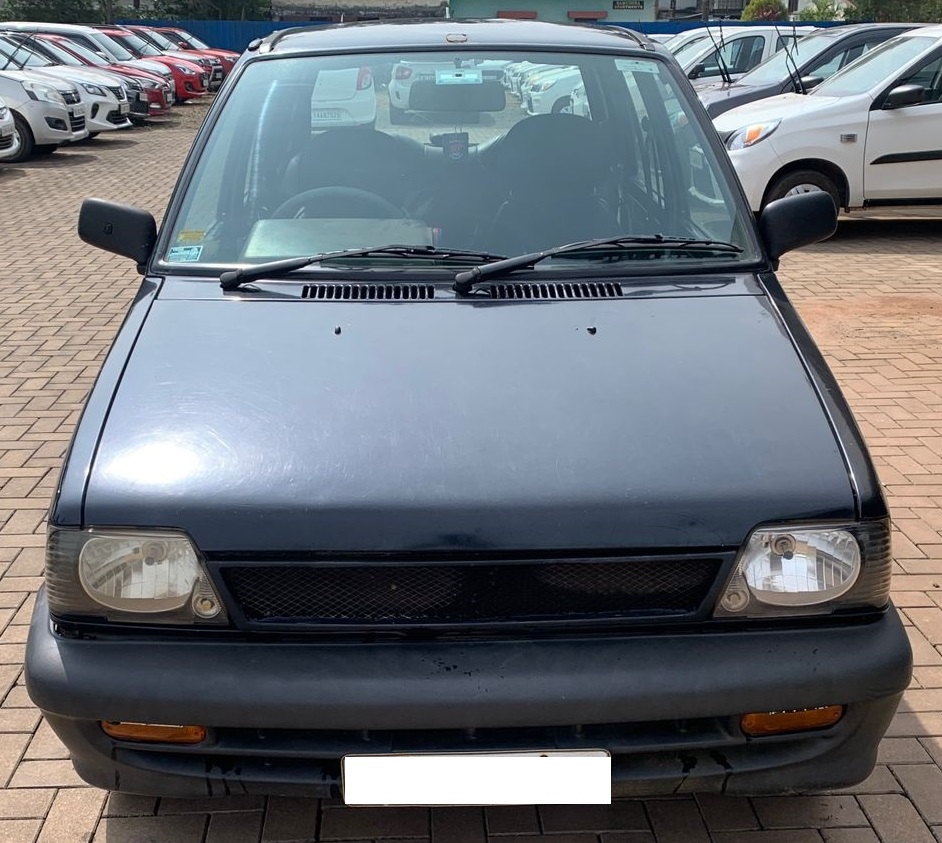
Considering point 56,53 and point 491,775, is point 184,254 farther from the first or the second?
point 56,53

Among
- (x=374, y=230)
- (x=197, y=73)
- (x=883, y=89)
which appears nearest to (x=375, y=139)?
(x=374, y=230)

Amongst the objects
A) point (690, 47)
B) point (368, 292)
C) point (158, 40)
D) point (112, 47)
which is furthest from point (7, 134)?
point (158, 40)

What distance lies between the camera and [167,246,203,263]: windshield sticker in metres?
3.18

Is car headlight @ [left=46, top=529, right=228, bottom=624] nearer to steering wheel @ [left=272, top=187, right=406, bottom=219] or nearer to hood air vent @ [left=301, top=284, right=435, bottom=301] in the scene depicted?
hood air vent @ [left=301, top=284, right=435, bottom=301]

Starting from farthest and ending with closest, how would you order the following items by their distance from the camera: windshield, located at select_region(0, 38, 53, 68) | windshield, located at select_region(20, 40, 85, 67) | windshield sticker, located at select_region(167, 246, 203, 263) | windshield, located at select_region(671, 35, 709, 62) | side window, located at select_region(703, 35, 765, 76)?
windshield, located at select_region(20, 40, 85, 67) → windshield, located at select_region(671, 35, 709, 62) → windshield, located at select_region(0, 38, 53, 68) → side window, located at select_region(703, 35, 765, 76) → windshield sticker, located at select_region(167, 246, 203, 263)

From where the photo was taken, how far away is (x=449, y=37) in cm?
375

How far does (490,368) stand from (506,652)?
0.70 metres

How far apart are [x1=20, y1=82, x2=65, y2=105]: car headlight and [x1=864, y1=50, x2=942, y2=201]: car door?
36.0 feet

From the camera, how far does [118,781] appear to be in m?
2.34

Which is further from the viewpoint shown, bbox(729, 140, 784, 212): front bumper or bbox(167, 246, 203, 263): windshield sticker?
bbox(729, 140, 784, 212): front bumper

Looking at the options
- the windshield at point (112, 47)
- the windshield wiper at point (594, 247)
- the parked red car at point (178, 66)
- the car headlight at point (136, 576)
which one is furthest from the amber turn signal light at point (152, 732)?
the parked red car at point (178, 66)

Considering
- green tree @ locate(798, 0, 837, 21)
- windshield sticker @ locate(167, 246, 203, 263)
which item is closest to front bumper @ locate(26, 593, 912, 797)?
windshield sticker @ locate(167, 246, 203, 263)

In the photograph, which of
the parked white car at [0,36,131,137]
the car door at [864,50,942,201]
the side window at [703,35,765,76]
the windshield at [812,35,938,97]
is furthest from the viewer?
the parked white car at [0,36,131,137]

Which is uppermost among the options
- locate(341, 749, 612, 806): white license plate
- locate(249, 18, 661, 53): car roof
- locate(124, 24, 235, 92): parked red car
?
locate(249, 18, 661, 53): car roof
